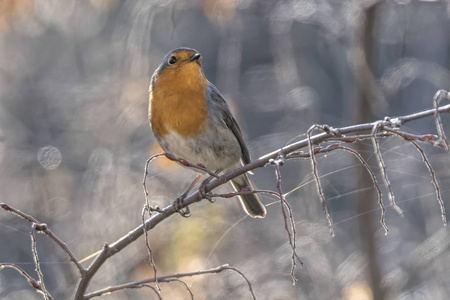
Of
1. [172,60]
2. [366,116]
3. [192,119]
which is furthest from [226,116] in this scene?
[366,116]

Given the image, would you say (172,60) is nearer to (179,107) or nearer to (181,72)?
(181,72)

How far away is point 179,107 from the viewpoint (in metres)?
3.84

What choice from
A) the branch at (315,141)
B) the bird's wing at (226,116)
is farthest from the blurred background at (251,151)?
the branch at (315,141)

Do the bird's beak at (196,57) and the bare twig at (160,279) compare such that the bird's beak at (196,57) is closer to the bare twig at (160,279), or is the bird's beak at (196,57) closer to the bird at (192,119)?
the bird at (192,119)

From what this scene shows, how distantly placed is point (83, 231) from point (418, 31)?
3373 millimetres

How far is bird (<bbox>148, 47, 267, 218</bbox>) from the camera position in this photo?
3.82 m

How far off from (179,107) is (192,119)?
9 cm

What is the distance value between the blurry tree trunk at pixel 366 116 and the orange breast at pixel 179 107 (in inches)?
34.7

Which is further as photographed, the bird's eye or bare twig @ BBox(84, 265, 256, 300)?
the bird's eye

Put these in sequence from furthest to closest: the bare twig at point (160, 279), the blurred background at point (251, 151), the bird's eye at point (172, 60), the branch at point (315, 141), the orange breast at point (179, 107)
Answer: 1. the blurred background at point (251, 151)
2. the bird's eye at point (172, 60)
3. the orange breast at point (179, 107)
4. the bare twig at point (160, 279)
5. the branch at point (315, 141)

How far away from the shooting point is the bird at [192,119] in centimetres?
382

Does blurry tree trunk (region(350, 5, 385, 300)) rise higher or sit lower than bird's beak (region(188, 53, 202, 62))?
lower

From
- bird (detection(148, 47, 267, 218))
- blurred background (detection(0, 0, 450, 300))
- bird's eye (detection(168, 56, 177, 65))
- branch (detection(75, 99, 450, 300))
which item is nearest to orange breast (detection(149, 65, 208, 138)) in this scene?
bird (detection(148, 47, 267, 218))

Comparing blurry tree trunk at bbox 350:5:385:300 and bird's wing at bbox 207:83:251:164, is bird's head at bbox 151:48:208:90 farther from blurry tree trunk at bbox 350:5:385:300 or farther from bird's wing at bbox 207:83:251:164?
blurry tree trunk at bbox 350:5:385:300
